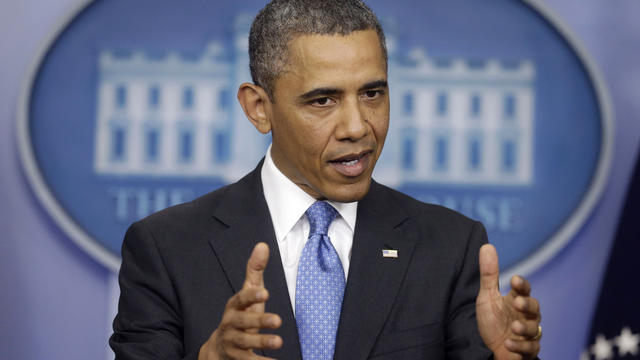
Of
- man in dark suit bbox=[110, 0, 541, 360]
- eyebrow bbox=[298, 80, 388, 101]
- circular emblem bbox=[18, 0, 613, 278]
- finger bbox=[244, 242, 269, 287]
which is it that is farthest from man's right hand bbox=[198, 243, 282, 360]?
circular emblem bbox=[18, 0, 613, 278]

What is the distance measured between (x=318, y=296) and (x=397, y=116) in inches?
50.5

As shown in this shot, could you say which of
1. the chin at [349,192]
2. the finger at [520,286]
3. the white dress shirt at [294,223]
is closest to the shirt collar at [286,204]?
the white dress shirt at [294,223]

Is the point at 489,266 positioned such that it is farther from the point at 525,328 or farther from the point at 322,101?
the point at 322,101

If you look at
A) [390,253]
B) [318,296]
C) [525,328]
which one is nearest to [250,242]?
[318,296]

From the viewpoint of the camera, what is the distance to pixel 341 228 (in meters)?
1.79

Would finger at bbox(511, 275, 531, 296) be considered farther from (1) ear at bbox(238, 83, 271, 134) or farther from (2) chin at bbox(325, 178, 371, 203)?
(1) ear at bbox(238, 83, 271, 134)

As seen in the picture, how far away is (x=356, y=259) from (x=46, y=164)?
5.02 feet

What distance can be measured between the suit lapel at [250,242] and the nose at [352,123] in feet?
0.97

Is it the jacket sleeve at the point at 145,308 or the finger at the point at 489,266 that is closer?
the finger at the point at 489,266

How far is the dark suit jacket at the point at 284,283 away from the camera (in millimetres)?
1639

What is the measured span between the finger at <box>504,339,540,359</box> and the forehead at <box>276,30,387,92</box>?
2.11 feet

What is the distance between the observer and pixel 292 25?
5.59 ft

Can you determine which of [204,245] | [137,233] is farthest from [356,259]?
Result: [137,233]

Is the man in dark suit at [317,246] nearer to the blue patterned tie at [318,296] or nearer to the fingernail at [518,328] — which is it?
the blue patterned tie at [318,296]
